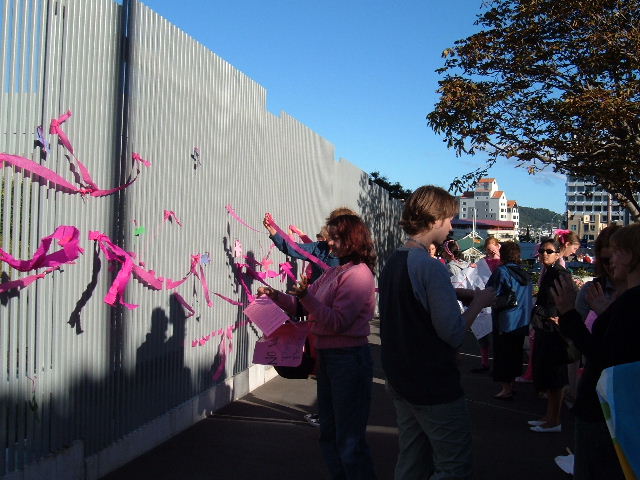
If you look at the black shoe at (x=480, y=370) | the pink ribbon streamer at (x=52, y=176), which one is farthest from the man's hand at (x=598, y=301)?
the black shoe at (x=480, y=370)

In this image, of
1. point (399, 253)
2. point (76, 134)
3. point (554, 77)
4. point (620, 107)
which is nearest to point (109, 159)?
point (76, 134)

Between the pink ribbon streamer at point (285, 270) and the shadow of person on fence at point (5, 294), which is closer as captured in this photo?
the shadow of person on fence at point (5, 294)

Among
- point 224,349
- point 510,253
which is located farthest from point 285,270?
point 510,253

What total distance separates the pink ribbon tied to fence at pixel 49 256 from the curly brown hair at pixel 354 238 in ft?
5.09

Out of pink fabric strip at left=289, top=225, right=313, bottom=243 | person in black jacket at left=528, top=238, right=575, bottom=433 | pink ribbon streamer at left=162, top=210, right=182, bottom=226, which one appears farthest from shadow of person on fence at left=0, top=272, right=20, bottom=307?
pink fabric strip at left=289, top=225, right=313, bottom=243

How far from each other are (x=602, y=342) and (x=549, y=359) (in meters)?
3.90

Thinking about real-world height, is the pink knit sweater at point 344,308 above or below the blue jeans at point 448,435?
above

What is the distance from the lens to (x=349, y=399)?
389 cm

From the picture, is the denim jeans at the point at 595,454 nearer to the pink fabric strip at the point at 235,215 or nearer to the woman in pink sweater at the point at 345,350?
the woman in pink sweater at the point at 345,350

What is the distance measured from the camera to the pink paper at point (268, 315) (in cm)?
434

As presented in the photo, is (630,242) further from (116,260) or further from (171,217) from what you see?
(171,217)

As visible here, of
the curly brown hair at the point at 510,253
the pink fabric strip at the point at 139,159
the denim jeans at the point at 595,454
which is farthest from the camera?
the curly brown hair at the point at 510,253

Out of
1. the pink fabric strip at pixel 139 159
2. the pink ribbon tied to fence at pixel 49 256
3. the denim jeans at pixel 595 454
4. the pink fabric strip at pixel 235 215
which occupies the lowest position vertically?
the denim jeans at pixel 595 454

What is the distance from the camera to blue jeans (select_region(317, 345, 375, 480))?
3.90 metres
